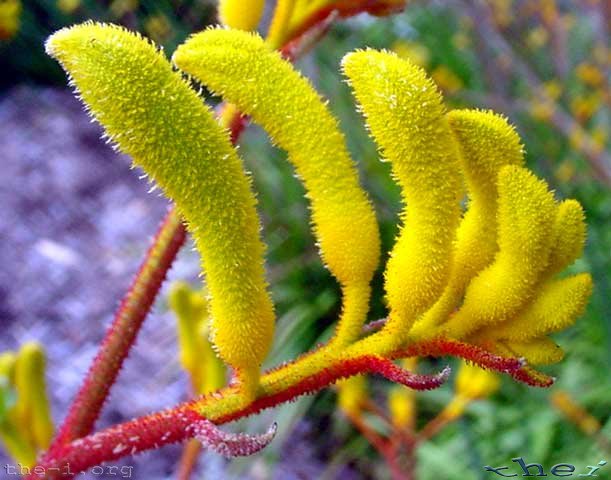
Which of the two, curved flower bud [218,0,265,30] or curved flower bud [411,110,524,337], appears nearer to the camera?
curved flower bud [411,110,524,337]

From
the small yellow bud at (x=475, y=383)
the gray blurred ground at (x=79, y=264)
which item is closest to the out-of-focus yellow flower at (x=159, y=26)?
the gray blurred ground at (x=79, y=264)

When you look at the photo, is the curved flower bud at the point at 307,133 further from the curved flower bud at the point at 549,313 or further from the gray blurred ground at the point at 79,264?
the gray blurred ground at the point at 79,264

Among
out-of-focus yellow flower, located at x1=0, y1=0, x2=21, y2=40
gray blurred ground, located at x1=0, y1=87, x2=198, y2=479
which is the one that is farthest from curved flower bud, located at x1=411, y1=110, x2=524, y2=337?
gray blurred ground, located at x1=0, y1=87, x2=198, y2=479

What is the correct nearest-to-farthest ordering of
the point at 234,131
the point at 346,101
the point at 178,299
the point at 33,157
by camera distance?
the point at 234,131 < the point at 178,299 < the point at 346,101 < the point at 33,157

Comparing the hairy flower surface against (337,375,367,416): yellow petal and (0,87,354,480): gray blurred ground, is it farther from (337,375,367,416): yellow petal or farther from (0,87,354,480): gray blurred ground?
(0,87,354,480): gray blurred ground

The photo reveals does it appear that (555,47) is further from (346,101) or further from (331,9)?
(331,9)

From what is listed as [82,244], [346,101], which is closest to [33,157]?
[82,244]
